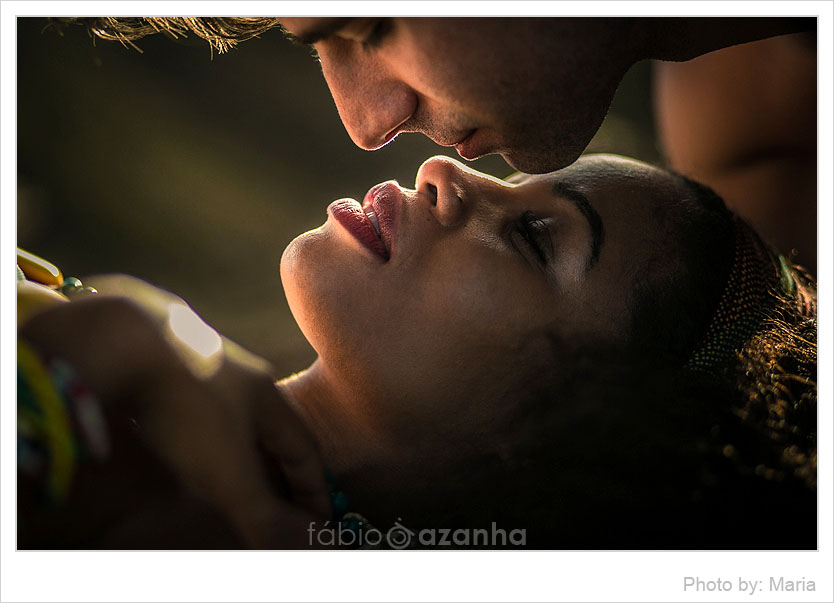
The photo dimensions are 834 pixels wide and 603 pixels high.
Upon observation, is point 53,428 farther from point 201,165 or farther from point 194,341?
point 201,165

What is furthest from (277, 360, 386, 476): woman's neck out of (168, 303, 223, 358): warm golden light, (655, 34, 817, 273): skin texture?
(655, 34, 817, 273): skin texture

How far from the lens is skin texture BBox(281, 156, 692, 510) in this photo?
31.4 inches

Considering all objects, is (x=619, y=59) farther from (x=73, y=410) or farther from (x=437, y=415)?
(x=73, y=410)

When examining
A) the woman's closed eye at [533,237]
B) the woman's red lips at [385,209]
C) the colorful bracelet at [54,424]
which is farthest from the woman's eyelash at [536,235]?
the colorful bracelet at [54,424]

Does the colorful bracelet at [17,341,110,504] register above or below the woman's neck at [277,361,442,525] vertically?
above

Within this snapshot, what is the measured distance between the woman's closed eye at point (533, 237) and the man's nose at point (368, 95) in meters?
0.18

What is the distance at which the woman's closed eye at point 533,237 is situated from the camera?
83 centimetres

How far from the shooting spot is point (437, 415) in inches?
32.1

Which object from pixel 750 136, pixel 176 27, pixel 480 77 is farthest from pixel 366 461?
pixel 750 136

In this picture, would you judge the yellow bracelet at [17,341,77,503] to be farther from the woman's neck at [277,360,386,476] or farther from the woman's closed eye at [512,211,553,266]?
the woman's closed eye at [512,211,553,266]

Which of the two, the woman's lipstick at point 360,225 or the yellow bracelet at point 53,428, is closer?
the yellow bracelet at point 53,428

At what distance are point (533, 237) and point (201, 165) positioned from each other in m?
0.71

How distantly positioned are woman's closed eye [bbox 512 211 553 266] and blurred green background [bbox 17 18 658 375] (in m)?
0.50

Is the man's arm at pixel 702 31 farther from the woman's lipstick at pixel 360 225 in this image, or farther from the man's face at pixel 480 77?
the woman's lipstick at pixel 360 225
